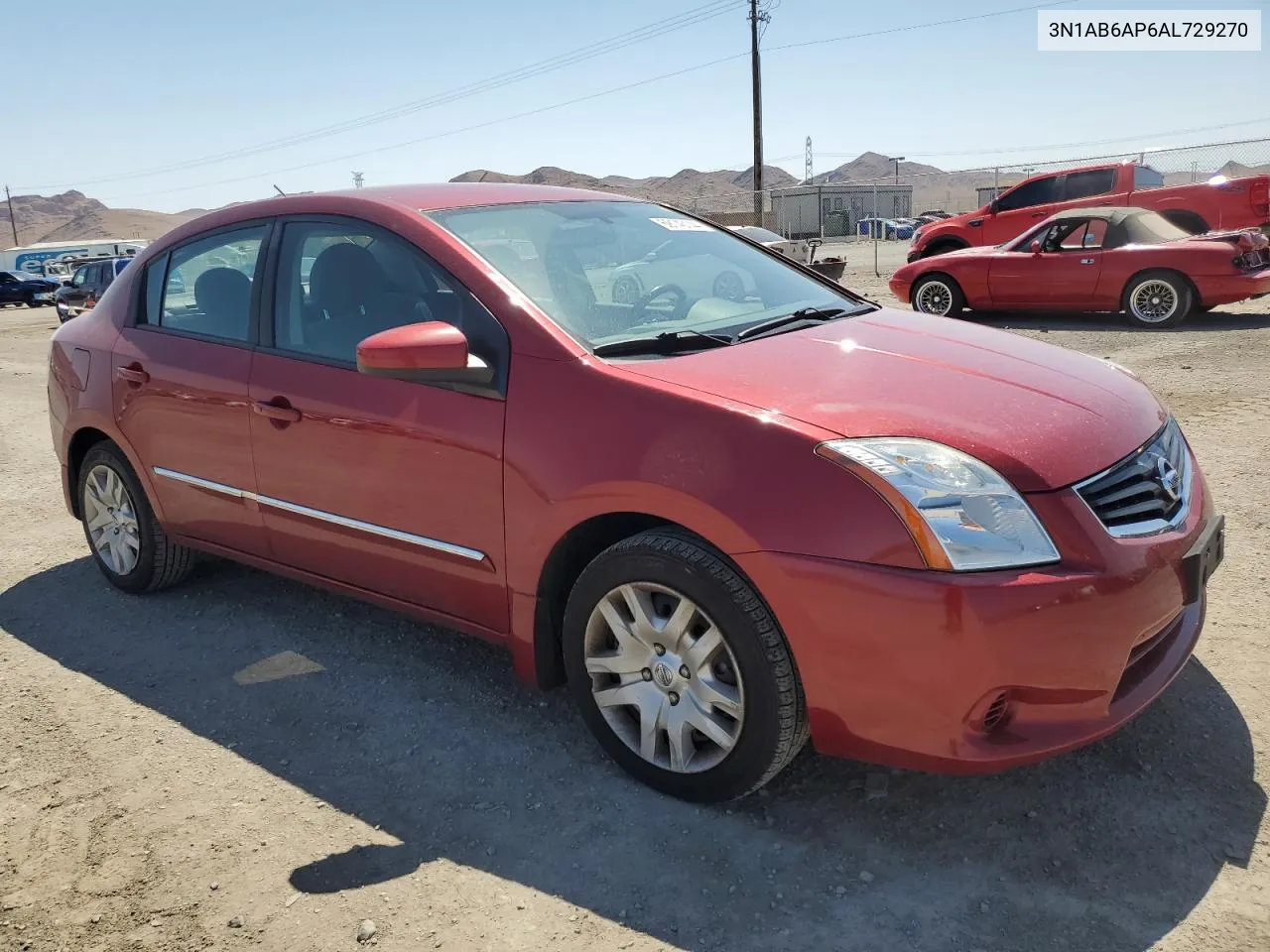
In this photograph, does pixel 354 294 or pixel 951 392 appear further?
pixel 354 294

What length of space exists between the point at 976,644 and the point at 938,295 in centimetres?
1096

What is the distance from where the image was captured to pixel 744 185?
174 metres

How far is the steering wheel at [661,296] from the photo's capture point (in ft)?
10.6

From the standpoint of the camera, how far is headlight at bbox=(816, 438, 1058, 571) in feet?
7.48

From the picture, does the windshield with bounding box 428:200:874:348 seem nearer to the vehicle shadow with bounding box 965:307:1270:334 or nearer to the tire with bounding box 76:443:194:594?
the tire with bounding box 76:443:194:594

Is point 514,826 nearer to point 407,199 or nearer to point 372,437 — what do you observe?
point 372,437

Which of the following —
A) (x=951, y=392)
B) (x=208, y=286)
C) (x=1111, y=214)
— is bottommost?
(x=951, y=392)

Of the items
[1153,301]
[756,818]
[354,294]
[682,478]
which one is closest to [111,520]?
[354,294]

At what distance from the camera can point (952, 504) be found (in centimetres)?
231

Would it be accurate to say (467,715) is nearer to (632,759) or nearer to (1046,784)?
(632,759)

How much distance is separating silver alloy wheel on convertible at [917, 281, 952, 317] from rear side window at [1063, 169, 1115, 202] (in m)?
4.29

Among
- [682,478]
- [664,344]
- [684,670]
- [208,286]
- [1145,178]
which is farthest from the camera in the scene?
[1145,178]

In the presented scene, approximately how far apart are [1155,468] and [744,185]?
179 metres

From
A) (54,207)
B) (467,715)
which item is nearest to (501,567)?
(467,715)
